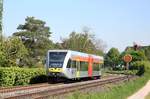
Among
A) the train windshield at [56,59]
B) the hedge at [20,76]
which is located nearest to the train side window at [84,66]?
the hedge at [20,76]

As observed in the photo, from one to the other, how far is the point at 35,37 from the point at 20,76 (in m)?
68.4

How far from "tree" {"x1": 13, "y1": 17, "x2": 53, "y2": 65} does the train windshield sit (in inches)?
2437

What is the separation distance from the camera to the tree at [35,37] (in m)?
104

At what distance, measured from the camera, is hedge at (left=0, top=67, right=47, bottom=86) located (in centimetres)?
3550

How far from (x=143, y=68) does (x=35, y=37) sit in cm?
3539

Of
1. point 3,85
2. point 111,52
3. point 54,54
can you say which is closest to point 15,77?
point 3,85

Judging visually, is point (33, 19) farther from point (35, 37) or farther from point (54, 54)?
point (54, 54)

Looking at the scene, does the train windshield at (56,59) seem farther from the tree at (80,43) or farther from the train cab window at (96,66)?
the tree at (80,43)

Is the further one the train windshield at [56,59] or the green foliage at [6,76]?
the train windshield at [56,59]

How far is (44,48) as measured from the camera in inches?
4173

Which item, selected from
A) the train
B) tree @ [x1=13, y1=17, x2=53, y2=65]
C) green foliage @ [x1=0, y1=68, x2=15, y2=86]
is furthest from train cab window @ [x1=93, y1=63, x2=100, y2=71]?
tree @ [x1=13, y1=17, x2=53, y2=65]

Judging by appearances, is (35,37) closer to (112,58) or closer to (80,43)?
(80,43)

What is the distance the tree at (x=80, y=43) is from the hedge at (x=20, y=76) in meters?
69.9

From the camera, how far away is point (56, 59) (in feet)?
133
